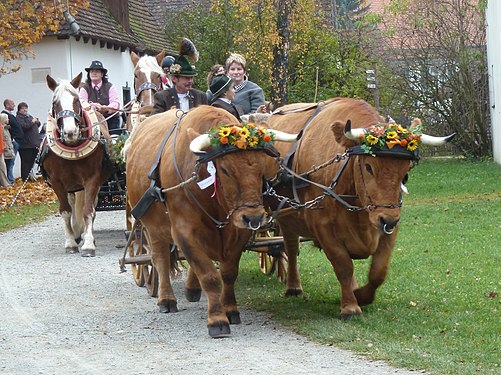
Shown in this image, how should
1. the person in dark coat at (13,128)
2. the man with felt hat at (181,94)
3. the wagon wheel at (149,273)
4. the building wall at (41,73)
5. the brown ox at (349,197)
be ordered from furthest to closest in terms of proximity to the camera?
the building wall at (41,73) < the person in dark coat at (13,128) < the man with felt hat at (181,94) < the wagon wheel at (149,273) < the brown ox at (349,197)

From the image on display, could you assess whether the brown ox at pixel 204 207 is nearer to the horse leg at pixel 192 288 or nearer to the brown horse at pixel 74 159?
the horse leg at pixel 192 288

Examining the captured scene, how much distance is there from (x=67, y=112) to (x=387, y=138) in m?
6.92

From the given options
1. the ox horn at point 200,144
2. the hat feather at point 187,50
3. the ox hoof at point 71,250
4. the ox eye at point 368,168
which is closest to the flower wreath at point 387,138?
the ox eye at point 368,168

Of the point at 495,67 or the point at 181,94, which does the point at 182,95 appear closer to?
the point at 181,94

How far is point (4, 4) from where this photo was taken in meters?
25.5

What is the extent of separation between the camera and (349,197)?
9977mm

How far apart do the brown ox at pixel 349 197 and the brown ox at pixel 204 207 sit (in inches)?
22.6

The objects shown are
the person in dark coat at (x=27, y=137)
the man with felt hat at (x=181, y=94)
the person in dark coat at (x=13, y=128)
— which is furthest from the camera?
the person in dark coat at (x=27, y=137)

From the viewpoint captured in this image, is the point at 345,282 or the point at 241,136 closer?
the point at 241,136

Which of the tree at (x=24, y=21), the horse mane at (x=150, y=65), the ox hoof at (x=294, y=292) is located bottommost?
the ox hoof at (x=294, y=292)

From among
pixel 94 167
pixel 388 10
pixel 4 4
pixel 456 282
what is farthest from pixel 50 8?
Result: pixel 456 282

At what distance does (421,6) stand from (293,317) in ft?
89.2

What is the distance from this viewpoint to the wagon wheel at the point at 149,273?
1192cm

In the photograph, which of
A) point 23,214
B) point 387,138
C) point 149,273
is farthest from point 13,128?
point 387,138
